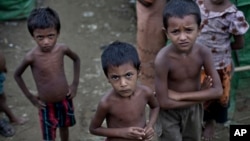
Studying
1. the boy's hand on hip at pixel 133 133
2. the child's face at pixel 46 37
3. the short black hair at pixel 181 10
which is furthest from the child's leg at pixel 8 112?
the short black hair at pixel 181 10

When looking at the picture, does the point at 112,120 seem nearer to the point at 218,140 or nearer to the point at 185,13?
the point at 185,13

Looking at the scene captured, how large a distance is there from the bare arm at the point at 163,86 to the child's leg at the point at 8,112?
1.70 meters

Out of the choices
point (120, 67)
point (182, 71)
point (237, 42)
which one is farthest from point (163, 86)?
point (237, 42)

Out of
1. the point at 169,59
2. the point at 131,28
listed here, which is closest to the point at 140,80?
the point at 169,59

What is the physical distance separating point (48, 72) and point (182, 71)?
0.98 metres

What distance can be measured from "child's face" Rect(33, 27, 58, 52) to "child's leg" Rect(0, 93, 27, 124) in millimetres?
1037

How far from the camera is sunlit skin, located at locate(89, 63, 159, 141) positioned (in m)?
2.58

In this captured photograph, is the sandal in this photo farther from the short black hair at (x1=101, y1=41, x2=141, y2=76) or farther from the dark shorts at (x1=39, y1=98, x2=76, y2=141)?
the short black hair at (x1=101, y1=41, x2=141, y2=76)

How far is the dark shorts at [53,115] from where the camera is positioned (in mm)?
3381

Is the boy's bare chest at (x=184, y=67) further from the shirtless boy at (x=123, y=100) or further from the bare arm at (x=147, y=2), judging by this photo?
the bare arm at (x=147, y=2)

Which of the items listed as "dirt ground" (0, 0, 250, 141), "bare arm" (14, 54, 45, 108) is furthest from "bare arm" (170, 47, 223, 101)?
"dirt ground" (0, 0, 250, 141)

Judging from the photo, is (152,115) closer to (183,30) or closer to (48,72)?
(183,30)

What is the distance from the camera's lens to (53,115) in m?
3.39

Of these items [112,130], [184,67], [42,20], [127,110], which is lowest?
[112,130]
